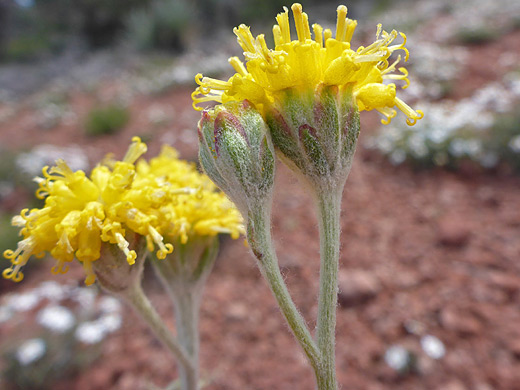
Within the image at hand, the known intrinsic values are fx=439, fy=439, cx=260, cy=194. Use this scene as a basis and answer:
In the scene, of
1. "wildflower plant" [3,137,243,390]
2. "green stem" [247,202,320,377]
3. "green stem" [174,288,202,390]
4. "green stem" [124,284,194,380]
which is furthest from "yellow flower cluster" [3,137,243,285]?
"green stem" [174,288,202,390]

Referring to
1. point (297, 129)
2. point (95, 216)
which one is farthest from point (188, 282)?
point (297, 129)

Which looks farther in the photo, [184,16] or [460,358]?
[184,16]

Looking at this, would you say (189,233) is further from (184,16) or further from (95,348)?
(184,16)

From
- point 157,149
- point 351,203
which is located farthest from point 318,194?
point 157,149

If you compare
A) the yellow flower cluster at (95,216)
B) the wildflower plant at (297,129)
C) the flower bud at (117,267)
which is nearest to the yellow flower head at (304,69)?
the wildflower plant at (297,129)

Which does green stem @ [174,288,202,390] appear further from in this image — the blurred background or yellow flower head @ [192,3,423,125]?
yellow flower head @ [192,3,423,125]

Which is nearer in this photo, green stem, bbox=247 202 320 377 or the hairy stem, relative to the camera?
green stem, bbox=247 202 320 377

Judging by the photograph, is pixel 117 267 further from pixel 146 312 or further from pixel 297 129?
pixel 297 129
